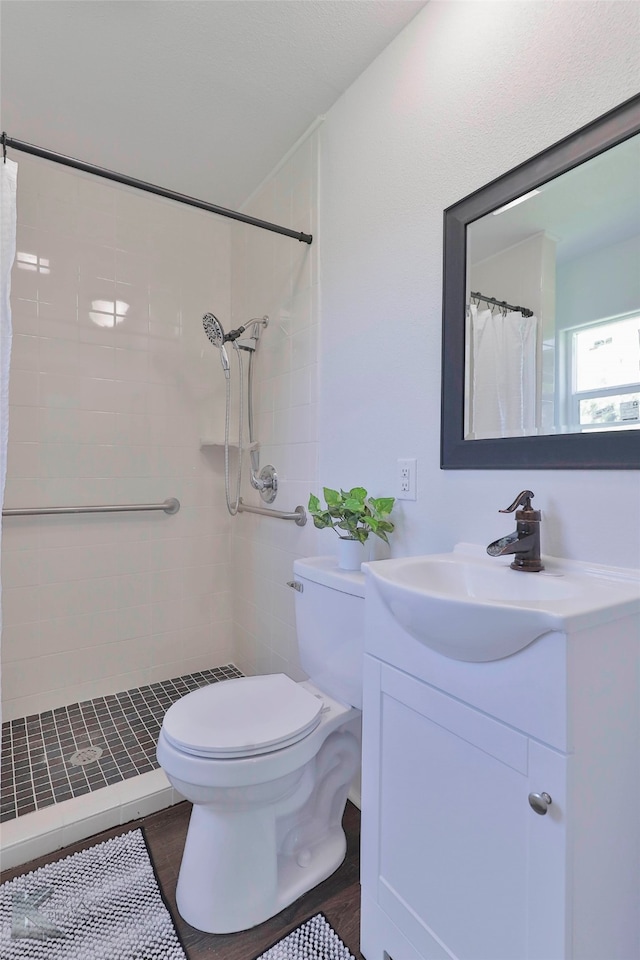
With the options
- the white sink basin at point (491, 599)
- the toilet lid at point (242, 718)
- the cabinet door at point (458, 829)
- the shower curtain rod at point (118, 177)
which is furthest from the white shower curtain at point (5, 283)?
the cabinet door at point (458, 829)

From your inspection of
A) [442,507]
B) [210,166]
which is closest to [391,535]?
[442,507]

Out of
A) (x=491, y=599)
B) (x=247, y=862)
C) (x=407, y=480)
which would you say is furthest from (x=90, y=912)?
(x=407, y=480)

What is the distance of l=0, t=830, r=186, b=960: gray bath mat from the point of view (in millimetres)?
1039

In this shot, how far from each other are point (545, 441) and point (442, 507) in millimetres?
325

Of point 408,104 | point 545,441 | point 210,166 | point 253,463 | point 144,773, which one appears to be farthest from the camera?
point 253,463

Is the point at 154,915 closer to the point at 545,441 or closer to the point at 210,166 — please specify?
the point at 545,441

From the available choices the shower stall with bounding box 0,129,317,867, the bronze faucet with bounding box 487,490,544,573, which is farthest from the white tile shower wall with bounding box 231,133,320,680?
the bronze faucet with bounding box 487,490,544,573

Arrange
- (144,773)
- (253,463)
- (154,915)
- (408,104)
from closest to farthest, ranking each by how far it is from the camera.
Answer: (154,915) → (408,104) → (144,773) → (253,463)

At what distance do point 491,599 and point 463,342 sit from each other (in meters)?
0.65

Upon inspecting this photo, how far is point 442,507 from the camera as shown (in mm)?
1232

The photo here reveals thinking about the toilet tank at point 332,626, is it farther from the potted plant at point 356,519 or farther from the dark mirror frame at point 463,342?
the dark mirror frame at point 463,342

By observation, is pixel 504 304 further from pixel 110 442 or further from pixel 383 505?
pixel 110 442

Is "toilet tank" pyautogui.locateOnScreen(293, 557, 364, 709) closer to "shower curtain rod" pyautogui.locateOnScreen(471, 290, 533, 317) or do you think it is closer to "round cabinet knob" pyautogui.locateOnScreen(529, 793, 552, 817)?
"round cabinet knob" pyautogui.locateOnScreen(529, 793, 552, 817)

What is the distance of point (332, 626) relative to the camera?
1282 millimetres
